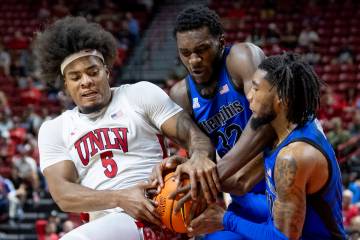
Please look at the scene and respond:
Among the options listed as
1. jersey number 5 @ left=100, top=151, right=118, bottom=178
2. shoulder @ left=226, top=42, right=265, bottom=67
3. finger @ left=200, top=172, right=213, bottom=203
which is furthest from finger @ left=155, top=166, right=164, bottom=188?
shoulder @ left=226, top=42, right=265, bottom=67

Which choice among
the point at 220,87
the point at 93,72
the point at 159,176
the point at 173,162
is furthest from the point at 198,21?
the point at 159,176

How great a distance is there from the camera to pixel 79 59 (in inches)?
156

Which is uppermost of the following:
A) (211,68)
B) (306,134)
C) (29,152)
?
(211,68)

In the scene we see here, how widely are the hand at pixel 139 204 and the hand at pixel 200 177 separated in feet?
0.50

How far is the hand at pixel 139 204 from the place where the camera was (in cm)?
355

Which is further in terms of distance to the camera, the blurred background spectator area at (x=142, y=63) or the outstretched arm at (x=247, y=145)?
the blurred background spectator area at (x=142, y=63)

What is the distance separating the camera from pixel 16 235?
11406 millimetres

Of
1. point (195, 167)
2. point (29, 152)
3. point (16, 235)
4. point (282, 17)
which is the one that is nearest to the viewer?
point (195, 167)

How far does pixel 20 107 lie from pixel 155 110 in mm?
11747

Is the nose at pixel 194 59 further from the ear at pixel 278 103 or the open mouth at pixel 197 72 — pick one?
the ear at pixel 278 103

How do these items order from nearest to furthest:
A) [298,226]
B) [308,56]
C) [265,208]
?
[298,226] → [265,208] → [308,56]

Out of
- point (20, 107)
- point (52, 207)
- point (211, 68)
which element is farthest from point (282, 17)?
point (211, 68)

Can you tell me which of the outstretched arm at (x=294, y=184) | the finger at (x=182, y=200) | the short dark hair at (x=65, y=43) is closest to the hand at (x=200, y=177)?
the finger at (x=182, y=200)

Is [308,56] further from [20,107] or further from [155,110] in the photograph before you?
[155,110]
